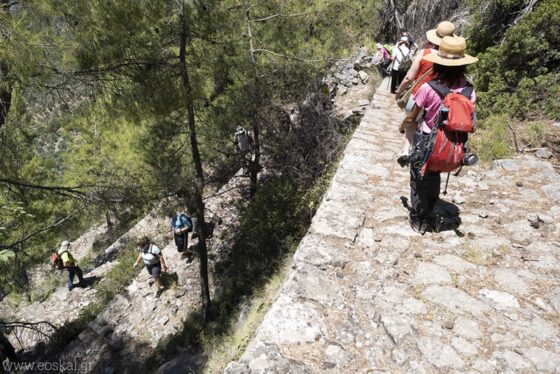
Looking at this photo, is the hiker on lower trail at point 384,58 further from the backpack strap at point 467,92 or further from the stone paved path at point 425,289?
the backpack strap at point 467,92

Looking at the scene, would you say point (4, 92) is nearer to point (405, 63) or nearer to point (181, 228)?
point (181, 228)

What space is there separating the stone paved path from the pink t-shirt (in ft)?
3.74

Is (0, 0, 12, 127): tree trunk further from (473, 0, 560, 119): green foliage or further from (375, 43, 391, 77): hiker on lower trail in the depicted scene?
(375, 43, 391, 77): hiker on lower trail

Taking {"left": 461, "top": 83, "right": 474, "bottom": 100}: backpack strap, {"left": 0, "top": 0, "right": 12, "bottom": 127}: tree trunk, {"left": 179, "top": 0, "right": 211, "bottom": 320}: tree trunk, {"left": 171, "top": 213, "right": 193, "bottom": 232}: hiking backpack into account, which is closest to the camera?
{"left": 461, "top": 83, "right": 474, "bottom": 100}: backpack strap

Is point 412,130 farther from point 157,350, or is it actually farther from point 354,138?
point 157,350

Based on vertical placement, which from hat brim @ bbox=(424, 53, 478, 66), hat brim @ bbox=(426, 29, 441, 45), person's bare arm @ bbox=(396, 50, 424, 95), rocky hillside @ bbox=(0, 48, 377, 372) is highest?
hat brim @ bbox=(426, 29, 441, 45)

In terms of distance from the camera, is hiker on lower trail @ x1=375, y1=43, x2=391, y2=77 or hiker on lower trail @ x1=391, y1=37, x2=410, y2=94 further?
hiker on lower trail @ x1=375, y1=43, x2=391, y2=77

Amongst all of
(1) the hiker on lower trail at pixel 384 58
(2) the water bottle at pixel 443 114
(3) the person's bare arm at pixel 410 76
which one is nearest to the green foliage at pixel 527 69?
(3) the person's bare arm at pixel 410 76

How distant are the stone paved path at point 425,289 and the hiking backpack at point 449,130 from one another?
863mm

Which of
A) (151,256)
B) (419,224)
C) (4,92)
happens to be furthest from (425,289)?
(151,256)

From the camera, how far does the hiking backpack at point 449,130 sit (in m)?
2.68

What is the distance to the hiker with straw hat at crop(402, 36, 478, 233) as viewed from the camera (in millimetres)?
2762

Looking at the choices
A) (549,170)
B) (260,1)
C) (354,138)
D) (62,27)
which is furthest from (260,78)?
(549,170)

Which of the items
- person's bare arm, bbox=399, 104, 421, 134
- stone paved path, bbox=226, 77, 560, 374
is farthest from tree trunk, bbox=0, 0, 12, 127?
person's bare arm, bbox=399, 104, 421, 134
